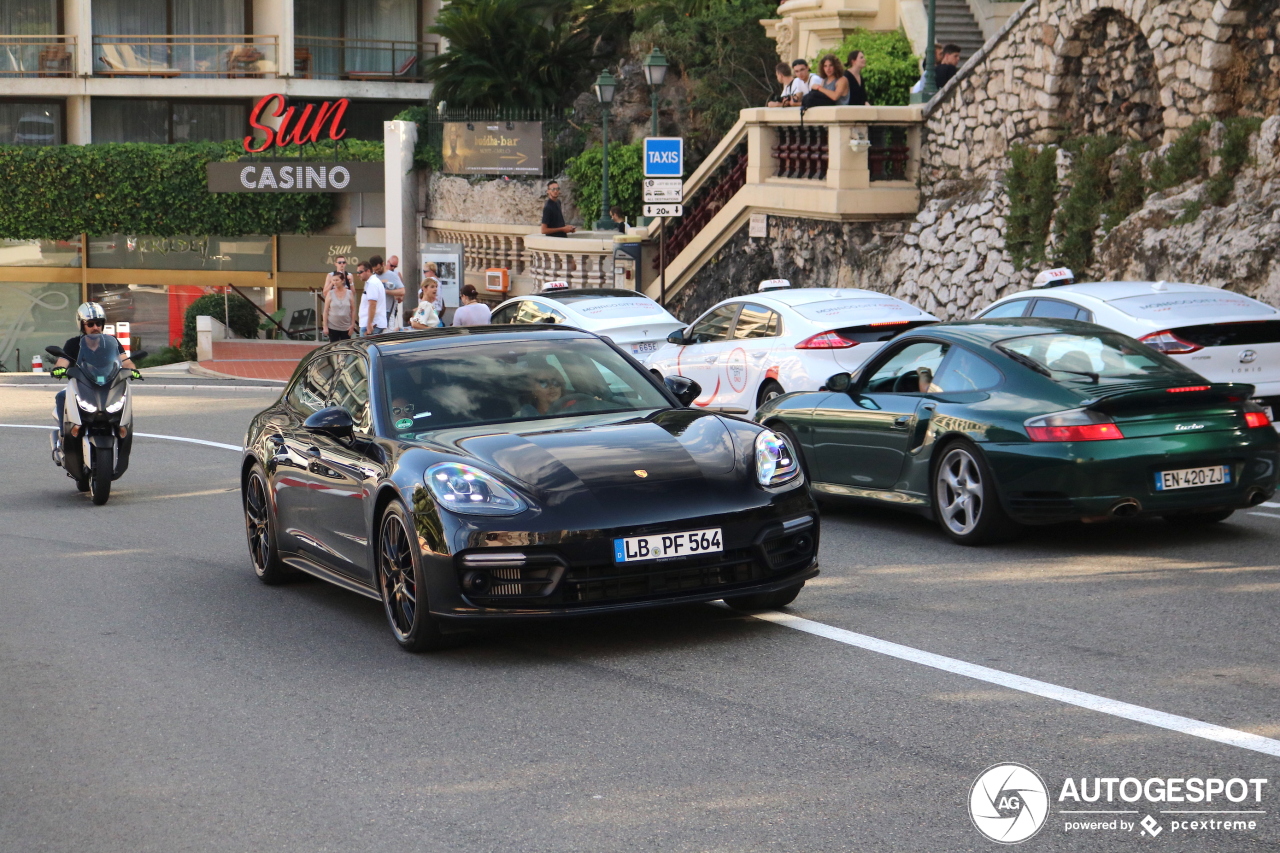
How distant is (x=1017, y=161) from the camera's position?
22656 mm

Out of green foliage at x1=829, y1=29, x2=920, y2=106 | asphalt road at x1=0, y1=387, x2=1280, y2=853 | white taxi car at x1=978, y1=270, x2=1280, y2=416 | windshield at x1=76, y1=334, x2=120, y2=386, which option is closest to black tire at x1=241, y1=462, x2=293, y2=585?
asphalt road at x1=0, y1=387, x2=1280, y2=853

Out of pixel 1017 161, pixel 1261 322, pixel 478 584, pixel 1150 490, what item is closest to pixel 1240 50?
pixel 1017 161

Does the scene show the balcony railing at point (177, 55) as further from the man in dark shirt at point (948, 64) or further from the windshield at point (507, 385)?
the windshield at point (507, 385)

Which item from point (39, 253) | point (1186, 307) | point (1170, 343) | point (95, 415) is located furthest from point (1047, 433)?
point (39, 253)

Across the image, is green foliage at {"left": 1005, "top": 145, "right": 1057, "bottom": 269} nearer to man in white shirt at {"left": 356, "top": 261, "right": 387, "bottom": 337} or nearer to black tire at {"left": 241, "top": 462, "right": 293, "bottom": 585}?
man in white shirt at {"left": 356, "top": 261, "right": 387, "bottom": 337}

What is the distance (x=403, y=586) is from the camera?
757 centimetres

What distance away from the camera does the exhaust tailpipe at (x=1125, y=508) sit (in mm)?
9281

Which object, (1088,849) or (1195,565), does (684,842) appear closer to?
(1088,849)

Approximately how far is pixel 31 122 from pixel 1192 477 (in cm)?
4941

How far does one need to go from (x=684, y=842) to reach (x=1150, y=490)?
527 cm

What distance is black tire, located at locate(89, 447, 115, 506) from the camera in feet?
45.7

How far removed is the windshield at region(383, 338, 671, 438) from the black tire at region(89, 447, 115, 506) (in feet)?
20.5

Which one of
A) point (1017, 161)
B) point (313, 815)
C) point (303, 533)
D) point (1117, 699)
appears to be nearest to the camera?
point (313, 815)

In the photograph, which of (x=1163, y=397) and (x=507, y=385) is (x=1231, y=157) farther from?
(x=507, y=385)
